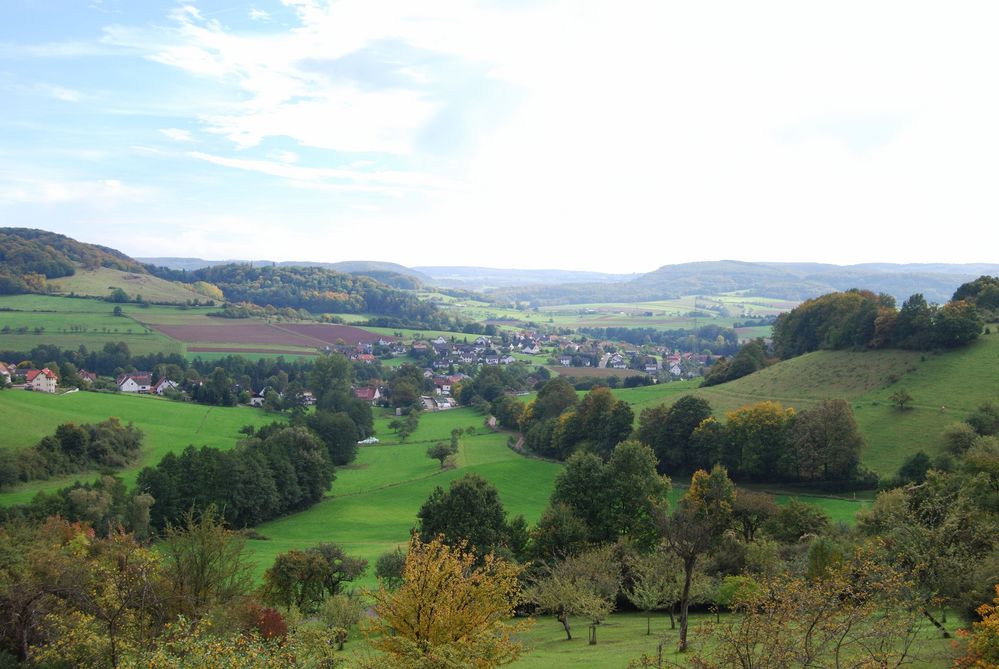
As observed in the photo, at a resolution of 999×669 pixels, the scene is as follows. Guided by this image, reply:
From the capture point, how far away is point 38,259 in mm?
164125

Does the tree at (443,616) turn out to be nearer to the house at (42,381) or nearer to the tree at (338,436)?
the tree at (338,436)

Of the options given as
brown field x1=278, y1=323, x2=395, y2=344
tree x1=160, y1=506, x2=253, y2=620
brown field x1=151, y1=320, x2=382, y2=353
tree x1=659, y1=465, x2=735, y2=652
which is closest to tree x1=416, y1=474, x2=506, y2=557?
tree x1=659, y1=465, x2=735, y2=652

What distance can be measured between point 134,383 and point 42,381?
59.4ft

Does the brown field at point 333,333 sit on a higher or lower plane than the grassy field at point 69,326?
lower

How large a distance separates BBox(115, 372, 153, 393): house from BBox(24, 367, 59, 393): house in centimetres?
1294

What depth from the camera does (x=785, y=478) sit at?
53.8 meters

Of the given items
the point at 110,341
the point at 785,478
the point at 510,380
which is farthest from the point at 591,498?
the point at 110,341

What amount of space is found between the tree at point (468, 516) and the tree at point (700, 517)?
374 inches

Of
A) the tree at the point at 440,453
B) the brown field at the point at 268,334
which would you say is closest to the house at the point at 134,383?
the brown field at the point at 268,334

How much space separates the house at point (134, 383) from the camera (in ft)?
335

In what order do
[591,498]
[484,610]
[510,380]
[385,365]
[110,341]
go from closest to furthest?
[484,610]
[591,498]
[510,380]
[110,341]
[385,365]

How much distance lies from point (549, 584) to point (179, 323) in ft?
437

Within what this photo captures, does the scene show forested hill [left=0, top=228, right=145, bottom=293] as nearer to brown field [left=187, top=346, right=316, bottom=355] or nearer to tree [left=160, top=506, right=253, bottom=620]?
brown field [left=187, top=346, right=316, bottom=355]

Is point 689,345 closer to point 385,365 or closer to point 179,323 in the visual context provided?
point 385,365
